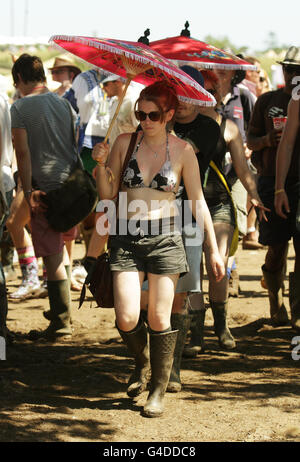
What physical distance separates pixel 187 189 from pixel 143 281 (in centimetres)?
60

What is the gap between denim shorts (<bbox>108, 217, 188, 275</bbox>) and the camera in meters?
5.12

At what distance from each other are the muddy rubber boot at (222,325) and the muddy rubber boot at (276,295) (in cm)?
79

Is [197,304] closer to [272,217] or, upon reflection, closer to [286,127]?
[272,217]

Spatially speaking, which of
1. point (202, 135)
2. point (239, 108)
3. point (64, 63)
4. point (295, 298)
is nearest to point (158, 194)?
point (202, 135)

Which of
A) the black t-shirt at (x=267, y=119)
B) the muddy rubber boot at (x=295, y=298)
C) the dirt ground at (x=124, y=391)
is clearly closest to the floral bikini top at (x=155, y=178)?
the dirt ground at (x=124, y=391)

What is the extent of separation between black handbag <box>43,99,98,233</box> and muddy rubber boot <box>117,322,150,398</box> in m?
1.73

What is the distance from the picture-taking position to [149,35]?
6141mm

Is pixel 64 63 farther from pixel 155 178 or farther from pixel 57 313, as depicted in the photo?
pixel 155 178

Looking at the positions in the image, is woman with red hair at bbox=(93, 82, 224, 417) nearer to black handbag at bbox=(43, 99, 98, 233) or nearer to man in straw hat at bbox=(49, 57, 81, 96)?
black handbag at bbox=(43, 99, 98, 233)

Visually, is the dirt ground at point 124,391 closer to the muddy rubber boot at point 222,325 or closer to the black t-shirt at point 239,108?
the muddy rubber boot at point 222,325

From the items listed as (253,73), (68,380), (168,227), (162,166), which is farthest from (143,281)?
(253,73)

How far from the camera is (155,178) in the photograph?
17.0 feet

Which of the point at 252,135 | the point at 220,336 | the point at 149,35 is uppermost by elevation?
the point at 149,35

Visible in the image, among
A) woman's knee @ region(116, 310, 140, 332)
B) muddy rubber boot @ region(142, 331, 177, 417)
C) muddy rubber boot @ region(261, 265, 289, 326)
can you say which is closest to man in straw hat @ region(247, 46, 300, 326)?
muddy rubber boot @ region(261, 265, 289, 326)
